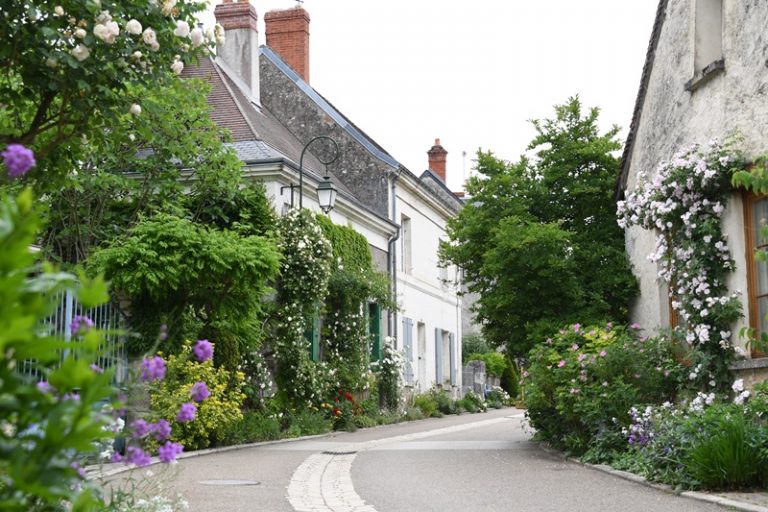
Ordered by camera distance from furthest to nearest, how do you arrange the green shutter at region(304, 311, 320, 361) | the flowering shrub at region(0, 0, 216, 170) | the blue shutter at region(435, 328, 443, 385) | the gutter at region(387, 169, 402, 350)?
the blue shutter at region(435, 328, 443, 385) < the gutter at region(387, 169, 402, 350) < the green shutter at region(304, 311, 320, 361) < the flowering shrub at region(0, 0, 216, 170)

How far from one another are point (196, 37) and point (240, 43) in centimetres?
1604

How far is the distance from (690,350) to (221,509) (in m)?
5.63

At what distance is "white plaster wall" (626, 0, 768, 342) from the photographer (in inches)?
386

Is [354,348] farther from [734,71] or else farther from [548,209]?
[734,71]

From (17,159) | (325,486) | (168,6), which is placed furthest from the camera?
(325,486)

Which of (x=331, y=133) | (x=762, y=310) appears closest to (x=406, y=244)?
(x=331, y=133)

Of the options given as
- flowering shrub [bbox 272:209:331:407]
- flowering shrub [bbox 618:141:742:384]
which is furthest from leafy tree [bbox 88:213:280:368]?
flowering shrub [bbox 618:141:742:384]

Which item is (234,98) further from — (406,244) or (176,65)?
(176,65)

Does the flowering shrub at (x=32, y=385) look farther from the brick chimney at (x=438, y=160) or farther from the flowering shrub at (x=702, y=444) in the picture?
the brick chimney at (x=438, y=160)

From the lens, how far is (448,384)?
30.1 m

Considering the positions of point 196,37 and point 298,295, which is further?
point 298,295

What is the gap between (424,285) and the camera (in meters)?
28.4

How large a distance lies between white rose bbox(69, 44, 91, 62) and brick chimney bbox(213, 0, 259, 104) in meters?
16.6

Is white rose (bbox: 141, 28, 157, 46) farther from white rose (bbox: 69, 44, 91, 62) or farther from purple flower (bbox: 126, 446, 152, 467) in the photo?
purple flower (bbox: 126, 446, 152, 467)
